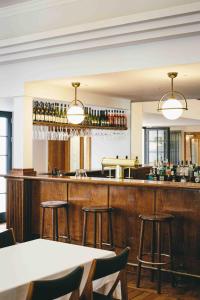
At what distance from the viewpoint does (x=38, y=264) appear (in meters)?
2.97

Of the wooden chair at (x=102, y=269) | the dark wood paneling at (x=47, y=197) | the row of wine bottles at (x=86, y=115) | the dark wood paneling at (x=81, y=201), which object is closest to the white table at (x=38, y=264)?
the wooden chair at (x=102, y=269)

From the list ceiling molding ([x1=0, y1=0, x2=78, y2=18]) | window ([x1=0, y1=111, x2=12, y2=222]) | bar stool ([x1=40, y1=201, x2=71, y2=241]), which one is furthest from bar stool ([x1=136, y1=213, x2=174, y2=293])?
window ([x1=0, y1=111, x2=12, y2=222])

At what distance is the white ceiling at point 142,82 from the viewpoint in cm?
533

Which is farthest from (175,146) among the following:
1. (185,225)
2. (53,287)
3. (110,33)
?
(53,287)

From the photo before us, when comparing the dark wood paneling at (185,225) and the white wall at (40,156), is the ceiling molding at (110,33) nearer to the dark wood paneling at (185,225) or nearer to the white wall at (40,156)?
the dark wood paneling at (185,225)

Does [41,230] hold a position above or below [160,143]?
below

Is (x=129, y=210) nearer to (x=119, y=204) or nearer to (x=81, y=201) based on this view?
(x=119, y=204)

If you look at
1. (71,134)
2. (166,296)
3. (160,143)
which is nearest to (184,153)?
(160,143)

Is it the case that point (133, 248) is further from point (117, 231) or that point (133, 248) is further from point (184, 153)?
point (184, 153)

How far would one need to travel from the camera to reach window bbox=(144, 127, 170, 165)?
15.2m

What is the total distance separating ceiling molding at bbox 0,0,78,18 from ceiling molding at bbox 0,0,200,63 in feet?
1.32

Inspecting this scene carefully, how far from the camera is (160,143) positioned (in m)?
15.3

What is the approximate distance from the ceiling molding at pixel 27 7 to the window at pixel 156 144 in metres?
9.94

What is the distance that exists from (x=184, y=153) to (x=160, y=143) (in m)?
1.56
